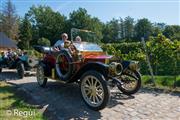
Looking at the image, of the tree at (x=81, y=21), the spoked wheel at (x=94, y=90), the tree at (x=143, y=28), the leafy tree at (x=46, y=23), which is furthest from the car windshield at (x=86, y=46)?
the tree at (x=143, y=28)

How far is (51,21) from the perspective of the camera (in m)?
81.6

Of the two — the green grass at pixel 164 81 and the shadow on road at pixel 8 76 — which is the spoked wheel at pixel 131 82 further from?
the shadow on road at pixel 8 76

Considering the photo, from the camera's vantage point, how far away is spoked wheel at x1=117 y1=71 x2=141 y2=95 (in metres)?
8.41

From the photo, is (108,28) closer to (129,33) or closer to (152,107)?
(129,33)

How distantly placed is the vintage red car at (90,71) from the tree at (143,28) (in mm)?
93098

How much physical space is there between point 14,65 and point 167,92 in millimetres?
7697

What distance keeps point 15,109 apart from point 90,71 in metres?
2.05

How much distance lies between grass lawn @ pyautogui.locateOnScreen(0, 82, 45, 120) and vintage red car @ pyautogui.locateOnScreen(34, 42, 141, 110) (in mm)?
1304

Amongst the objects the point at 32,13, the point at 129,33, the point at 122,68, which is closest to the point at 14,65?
the point at 122,68

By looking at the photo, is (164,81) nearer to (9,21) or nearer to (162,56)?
(162,56)

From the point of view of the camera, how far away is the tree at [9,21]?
76750mm

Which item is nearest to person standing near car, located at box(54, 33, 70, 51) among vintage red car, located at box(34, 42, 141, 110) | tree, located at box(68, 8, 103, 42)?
vintage red car, located at box(34, 42, 141, 110)

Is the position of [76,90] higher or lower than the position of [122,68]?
lower

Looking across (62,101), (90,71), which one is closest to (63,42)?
(62,101)
